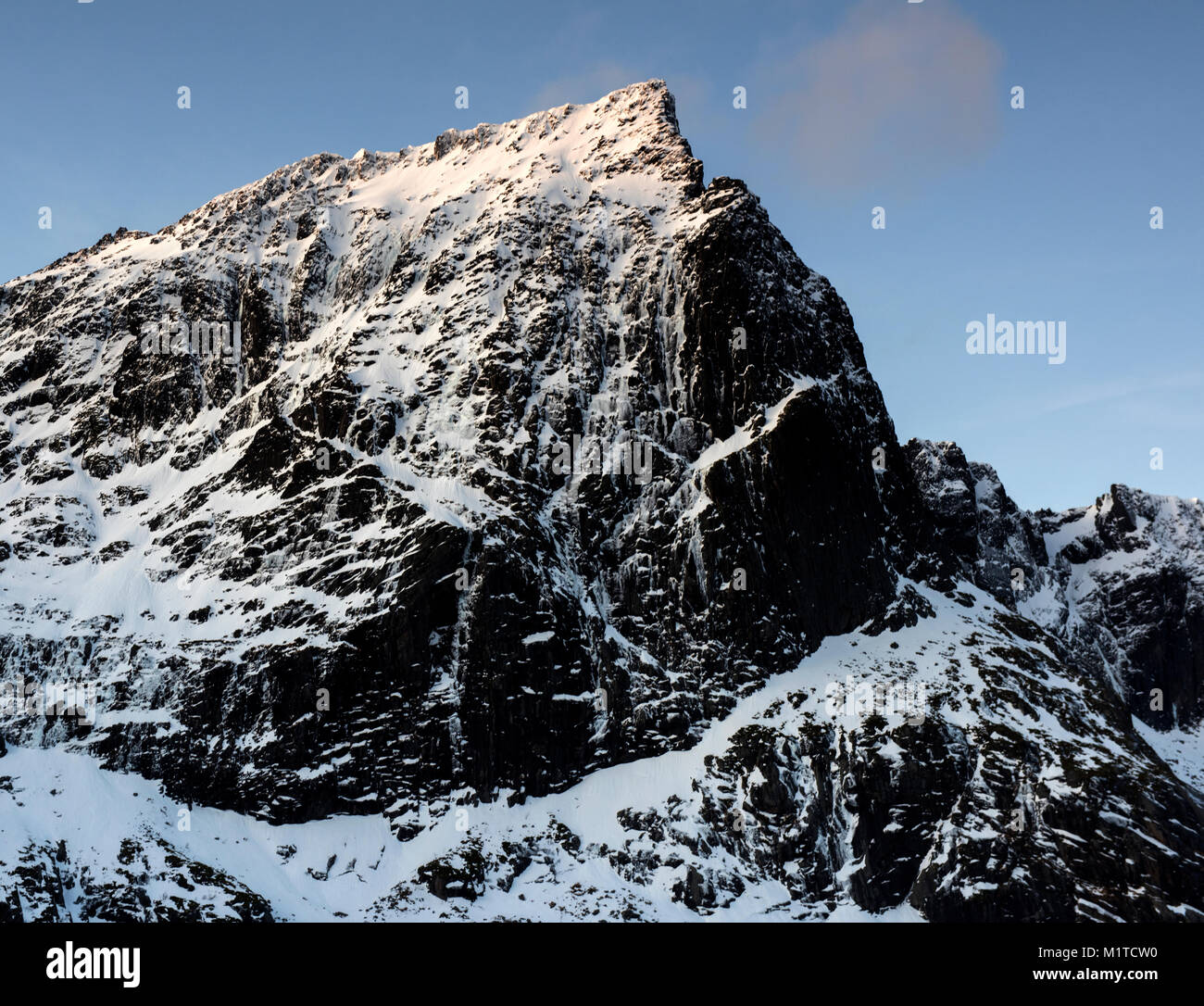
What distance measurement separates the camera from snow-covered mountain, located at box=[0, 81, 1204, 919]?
12888cm

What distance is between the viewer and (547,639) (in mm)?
147375

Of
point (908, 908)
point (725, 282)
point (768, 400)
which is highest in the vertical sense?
point (725, 282)

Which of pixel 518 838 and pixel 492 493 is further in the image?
pixel 492 493

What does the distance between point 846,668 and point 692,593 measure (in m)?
22.2

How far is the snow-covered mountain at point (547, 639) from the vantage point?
129m

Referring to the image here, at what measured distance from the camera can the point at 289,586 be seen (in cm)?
15200

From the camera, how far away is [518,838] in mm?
135000

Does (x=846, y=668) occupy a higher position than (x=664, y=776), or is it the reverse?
(x=846, y=668)
